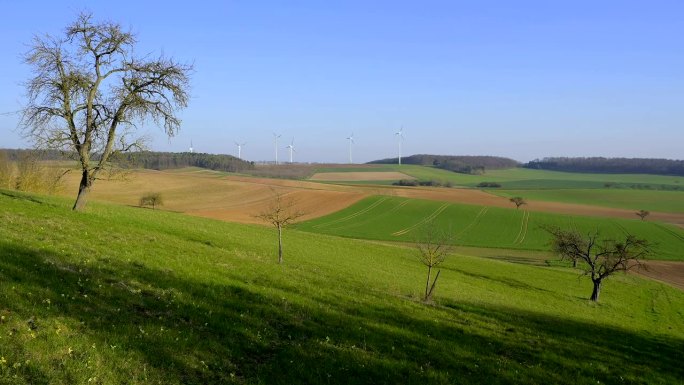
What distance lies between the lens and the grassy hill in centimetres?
929

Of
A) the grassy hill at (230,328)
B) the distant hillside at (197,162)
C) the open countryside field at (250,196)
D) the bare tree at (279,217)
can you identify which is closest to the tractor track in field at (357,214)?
the open countryside field at (250,196)

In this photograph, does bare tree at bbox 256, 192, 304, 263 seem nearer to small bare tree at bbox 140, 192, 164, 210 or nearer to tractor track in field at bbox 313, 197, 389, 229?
tractor track in field at bbox 313, 197, 389, 229

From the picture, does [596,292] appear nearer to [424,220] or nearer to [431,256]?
[431,256]

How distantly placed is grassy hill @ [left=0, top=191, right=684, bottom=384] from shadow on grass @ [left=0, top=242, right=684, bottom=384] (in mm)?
47

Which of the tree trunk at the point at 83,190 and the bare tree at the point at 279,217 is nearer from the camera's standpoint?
the tree trunk at the point at 83,190

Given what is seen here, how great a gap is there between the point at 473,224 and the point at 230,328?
94.0m

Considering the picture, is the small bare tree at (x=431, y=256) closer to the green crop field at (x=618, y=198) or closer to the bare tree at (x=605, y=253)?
the bare tree at (x=605, y=253)

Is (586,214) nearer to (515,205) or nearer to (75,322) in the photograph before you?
(515,205)

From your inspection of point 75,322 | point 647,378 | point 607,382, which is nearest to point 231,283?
point 75,322

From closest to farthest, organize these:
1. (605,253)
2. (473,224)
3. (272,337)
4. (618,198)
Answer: (272,337) → (605,253) → (473,224) → (618,198)

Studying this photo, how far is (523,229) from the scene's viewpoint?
98.2m

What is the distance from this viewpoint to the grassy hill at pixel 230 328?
366 inches

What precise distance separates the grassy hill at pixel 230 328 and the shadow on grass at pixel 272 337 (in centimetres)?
5

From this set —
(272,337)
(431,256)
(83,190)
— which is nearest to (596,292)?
(431,256)
